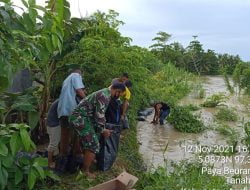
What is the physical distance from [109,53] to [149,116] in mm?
4247

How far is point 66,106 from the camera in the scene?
19.5ft

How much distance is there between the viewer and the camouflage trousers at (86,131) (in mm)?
5633

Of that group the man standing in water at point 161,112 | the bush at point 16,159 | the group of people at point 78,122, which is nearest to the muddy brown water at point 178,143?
the man standing in water at point 161,112

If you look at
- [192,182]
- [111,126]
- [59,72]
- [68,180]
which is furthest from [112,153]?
[59,72]

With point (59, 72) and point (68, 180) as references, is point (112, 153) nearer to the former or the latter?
point (68, 180)

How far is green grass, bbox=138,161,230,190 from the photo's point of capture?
18.1ft

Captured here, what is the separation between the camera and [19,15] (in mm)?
3143

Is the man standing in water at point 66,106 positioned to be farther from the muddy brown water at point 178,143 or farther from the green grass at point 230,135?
the green grass at point 230,135

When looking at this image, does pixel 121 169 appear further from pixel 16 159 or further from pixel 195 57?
pixel 195 57

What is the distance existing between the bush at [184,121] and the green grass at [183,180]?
378cm

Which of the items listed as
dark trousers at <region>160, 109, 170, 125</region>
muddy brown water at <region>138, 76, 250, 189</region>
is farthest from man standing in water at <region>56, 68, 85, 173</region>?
dark trousers at <region>160, 109, 170, 125</region>

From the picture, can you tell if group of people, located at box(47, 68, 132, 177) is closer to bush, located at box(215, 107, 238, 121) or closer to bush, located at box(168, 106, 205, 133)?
bush, located at box(168, 106, 205, 133)

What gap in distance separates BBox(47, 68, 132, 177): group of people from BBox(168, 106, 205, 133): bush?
4.37m

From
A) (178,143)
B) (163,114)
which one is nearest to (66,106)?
(178,143)
